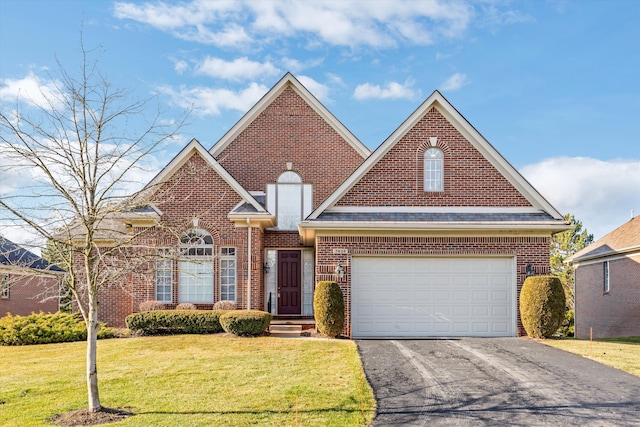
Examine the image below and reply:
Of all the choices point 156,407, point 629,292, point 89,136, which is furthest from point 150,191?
point 629,292

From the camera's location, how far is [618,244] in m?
23.7

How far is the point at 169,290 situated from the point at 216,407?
9.42 m

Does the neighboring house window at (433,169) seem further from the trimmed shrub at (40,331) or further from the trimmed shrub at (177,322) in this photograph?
the trimmed shrub at (40,331)

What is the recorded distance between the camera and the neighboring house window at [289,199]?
68.5 feet

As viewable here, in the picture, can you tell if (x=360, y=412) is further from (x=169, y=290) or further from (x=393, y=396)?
(x=169, y=290)

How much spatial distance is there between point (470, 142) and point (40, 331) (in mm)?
13904

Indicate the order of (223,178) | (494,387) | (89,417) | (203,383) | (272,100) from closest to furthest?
(89,417)
(494,387)
(203,383)
(223,178)
(272,100)

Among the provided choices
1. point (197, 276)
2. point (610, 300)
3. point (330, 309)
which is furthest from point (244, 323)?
point (610, 300)

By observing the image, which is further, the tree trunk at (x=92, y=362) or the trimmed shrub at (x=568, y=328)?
the trimmed shrub at (x=568, y=328)

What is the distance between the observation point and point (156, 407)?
884cm

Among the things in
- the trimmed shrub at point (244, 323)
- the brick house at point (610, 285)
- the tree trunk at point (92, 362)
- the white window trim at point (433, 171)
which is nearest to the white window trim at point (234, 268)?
the trimmed shrub at point (244, 323)

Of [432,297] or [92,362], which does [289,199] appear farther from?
[92,362]

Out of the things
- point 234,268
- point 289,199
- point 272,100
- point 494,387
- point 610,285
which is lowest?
point 494,387

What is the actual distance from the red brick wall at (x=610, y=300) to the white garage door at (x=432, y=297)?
31.6 ft
